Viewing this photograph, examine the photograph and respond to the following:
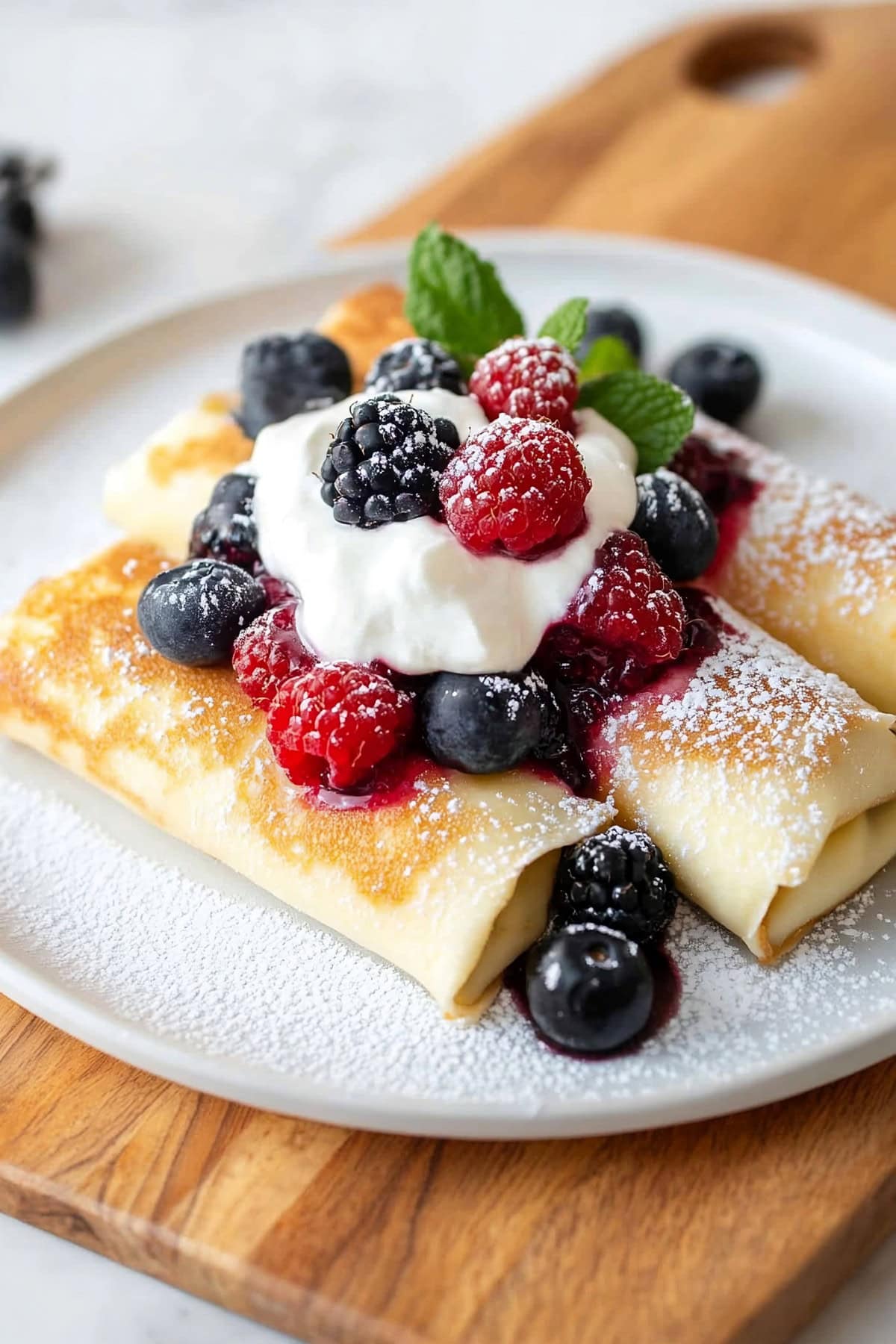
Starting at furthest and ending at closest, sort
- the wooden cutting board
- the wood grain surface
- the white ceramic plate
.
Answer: the wood grain surface → the white ceramic plate → the wooden cutting board

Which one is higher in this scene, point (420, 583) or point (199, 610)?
point (420, 583)

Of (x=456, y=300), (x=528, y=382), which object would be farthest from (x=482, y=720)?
(x=456, y=300)

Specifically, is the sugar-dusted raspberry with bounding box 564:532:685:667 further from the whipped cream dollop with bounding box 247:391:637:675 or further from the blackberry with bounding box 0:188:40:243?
the blackberry with bounding box 0:188:40:243

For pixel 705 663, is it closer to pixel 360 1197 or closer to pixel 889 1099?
pixel 889 1099

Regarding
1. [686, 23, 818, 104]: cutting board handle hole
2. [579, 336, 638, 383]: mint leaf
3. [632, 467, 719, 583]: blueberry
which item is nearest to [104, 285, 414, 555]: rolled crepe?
[579, 336, 638, 383]: mint leaf

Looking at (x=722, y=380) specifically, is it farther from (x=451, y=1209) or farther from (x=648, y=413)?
(x=451, y=1209)

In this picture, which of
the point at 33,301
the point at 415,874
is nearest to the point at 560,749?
the point at 415,874

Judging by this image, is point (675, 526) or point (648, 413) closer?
point (675, 526)
